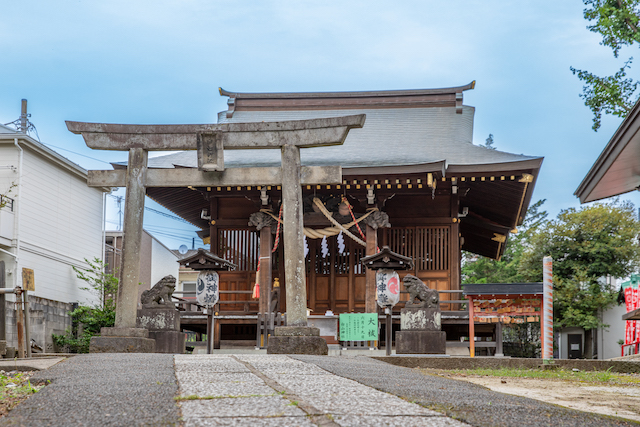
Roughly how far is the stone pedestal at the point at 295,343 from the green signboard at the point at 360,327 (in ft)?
12.2

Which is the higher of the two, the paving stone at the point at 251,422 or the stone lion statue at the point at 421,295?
the stone lion statue at the point at 421,295

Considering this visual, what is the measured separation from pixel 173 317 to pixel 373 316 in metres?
4.02

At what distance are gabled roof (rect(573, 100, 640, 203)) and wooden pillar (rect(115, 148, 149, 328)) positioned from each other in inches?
263

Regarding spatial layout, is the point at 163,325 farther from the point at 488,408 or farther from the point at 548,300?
the point at 488,408

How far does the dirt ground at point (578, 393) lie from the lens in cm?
460

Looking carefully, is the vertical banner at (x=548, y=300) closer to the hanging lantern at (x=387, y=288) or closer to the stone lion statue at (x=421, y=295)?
the stone lion statue at (x=421, y=295)

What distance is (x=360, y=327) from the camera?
13.4m

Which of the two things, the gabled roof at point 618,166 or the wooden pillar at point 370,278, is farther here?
the wooden pillar at point 370,278

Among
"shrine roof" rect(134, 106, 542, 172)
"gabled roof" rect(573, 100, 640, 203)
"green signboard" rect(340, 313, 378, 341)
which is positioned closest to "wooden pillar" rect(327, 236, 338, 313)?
"shrine roof" rect(134, 106, 542, 172)

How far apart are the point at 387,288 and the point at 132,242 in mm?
5024

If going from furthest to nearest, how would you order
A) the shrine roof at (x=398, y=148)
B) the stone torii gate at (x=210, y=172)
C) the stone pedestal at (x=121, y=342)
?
the shrine roof at (x=398, y=148), the stone torii gate at (x=210, y=172), the stone pedestal at (x=121, y=342)

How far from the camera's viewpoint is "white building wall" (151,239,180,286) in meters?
28.5

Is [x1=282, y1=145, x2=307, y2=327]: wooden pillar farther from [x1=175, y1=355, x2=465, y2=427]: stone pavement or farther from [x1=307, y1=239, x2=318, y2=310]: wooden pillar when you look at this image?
[x1=307, y1=239, x2=318, y2=310]: wooden pillar

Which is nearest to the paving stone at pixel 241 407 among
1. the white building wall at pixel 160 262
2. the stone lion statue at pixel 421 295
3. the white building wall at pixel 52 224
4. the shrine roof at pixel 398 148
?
the stone lion statue at pixel 421 295
